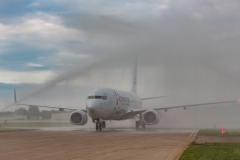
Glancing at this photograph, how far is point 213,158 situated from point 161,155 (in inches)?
91.3

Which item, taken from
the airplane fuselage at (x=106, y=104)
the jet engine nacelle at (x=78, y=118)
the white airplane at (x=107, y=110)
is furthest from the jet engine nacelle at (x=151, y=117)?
the jet engine nacelle at (x=78, y=118)

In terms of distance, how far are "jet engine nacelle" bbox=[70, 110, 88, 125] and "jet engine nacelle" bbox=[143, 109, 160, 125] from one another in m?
6.66

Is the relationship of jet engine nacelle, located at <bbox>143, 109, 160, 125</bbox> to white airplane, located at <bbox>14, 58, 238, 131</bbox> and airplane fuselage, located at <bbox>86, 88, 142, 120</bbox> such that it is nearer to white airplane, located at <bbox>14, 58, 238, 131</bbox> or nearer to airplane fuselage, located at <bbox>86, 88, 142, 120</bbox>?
white airplane, located at <bbox>14, 58, 238, 131</bbox>

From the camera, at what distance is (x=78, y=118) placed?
43.5 metres

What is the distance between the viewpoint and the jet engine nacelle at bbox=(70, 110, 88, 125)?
43031 millimetres

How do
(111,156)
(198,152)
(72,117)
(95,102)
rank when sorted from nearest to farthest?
(111,156) → (198,152) → (95,102) → (72,117)

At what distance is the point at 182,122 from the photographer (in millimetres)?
61062

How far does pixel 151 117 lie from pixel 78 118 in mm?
8035

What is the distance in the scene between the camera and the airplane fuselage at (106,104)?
129 feet

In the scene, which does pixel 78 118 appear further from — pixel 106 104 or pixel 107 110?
pixel 106 104

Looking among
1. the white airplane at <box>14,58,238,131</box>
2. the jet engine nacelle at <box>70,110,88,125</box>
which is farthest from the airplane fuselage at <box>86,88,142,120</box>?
the jet engine nacelle at <box>70,110,88,125</box>

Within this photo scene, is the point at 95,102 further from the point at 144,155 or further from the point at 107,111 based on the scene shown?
the point at 144,155

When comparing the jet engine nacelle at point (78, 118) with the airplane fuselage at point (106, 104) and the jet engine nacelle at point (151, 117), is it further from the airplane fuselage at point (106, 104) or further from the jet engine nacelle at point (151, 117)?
the jet engine nacelle at point (151, 117)

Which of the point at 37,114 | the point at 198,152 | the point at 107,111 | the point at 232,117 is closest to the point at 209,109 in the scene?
the point at 232,117
